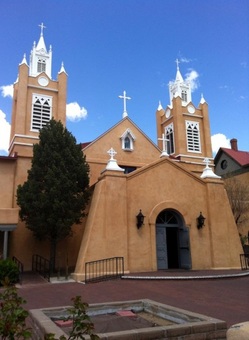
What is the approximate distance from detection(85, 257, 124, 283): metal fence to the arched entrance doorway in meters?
2.73

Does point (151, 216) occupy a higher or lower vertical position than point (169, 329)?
higher

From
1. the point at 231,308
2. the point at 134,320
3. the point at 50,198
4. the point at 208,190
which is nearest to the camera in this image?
the point at 134,320

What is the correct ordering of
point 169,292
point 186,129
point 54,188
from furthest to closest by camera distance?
1. point 186,129
2. point 54,188
3. point 169,292

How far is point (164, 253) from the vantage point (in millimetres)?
17688

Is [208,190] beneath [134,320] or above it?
above

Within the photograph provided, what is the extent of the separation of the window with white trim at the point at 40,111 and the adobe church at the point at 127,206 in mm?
74

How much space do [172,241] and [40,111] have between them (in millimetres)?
13684

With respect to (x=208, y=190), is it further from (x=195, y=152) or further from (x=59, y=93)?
(x=59, y=93)

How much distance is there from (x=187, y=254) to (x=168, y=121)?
16.8m

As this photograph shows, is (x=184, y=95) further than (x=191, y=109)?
Yes

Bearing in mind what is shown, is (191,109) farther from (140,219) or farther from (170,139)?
(140,219)

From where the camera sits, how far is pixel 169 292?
11.5 m

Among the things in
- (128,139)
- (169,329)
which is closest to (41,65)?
(128,139)

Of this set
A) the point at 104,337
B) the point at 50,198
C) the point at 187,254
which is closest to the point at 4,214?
the point at 50,198
